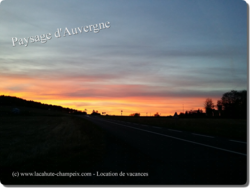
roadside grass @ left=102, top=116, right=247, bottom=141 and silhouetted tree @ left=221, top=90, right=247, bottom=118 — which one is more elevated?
silhouetted tree @ left=221, top=90, right=247, bottom=118

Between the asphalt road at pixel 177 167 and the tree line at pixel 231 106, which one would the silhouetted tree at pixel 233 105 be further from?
the asphalt road at pixel 177 167

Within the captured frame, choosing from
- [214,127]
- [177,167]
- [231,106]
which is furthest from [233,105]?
[177,167]

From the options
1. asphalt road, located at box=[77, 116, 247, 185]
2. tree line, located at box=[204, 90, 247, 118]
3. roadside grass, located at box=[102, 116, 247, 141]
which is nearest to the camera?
asphalt road, located at box=[77, 116, 247, 185]

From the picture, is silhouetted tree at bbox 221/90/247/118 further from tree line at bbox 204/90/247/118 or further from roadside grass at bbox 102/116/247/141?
roadside grass at bbox 102/116/247/141

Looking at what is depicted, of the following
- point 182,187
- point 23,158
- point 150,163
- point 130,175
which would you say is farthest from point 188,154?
point 23,158

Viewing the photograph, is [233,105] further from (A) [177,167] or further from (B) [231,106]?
(A) [177,167]

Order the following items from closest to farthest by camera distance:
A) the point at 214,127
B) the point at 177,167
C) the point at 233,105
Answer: the point at 177,167 < the point at 214,127 < the point at 233,105

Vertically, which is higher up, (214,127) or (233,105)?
(233,105)

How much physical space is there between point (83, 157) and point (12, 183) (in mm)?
3848

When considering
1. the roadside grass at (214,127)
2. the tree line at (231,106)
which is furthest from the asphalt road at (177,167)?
the tree line at (231,106)

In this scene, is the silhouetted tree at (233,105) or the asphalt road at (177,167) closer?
the asphalt road at (177,167)

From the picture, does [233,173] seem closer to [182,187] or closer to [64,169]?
[182,187]

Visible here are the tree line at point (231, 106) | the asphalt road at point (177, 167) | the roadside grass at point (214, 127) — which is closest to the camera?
the asphalt road at point (177, 167)

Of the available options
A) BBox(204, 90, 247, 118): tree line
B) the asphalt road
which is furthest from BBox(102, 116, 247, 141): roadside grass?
BBox(204, 90, 247, 118): tree line
